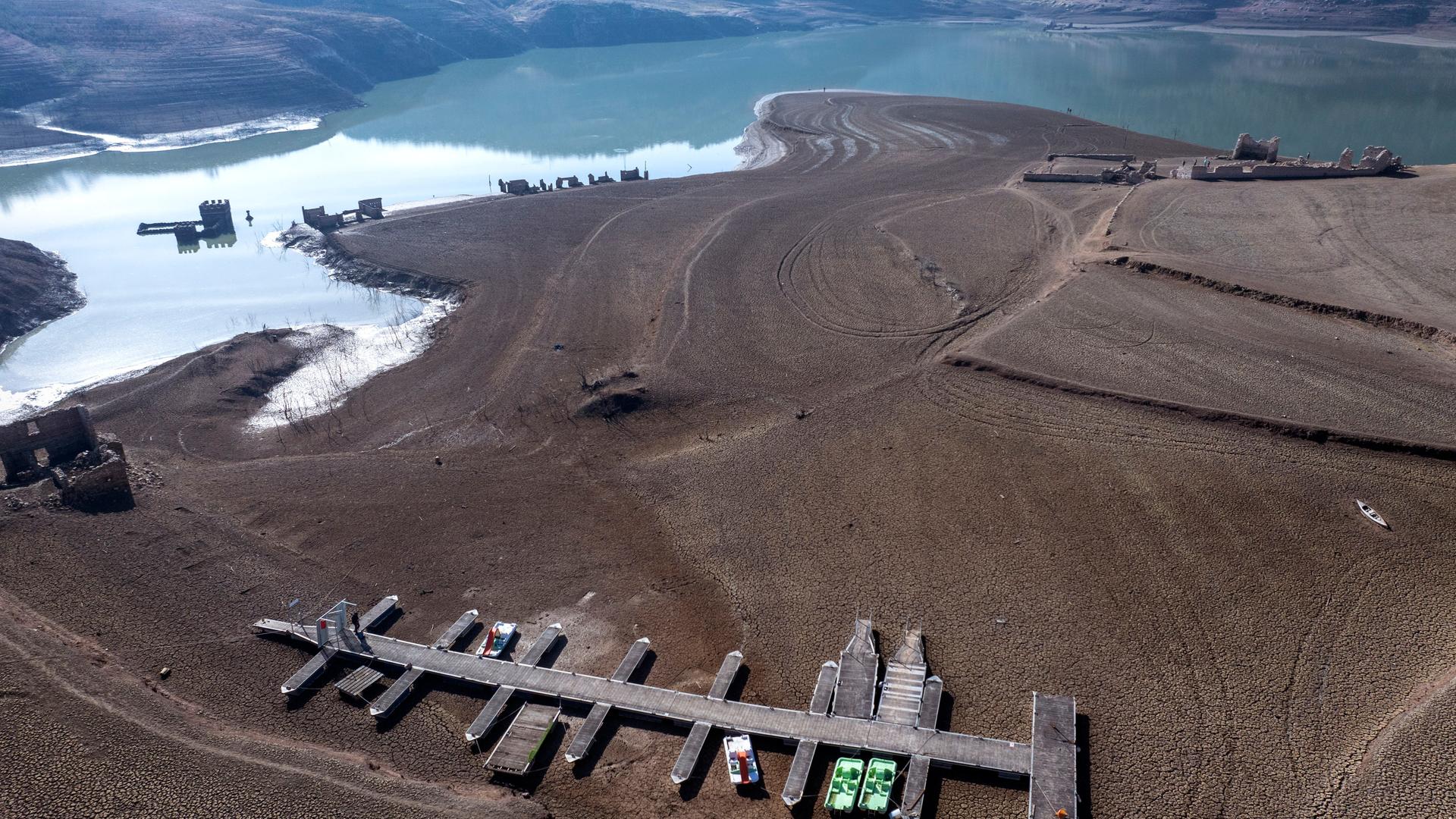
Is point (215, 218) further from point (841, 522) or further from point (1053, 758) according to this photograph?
point (1053, 758)

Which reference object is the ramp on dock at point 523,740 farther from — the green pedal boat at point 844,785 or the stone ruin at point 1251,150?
the stone ruin at point 1251,150

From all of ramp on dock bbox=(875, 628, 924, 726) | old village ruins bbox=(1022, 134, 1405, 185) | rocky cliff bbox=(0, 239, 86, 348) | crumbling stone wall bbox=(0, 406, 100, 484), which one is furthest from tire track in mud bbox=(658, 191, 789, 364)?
rocky cliff bbox=(0, 239, 86, 348)

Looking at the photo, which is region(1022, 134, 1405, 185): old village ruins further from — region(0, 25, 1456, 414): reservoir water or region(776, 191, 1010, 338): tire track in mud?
region(0, 25, 1456, 414): reservoir water

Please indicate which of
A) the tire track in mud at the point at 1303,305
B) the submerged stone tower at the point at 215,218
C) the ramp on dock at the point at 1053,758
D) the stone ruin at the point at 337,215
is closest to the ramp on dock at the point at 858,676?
the ramp on dock at the point at 1053,758

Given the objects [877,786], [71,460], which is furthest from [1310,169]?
[71,460]

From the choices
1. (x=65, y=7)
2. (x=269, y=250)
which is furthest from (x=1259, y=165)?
(x=65, y=7)

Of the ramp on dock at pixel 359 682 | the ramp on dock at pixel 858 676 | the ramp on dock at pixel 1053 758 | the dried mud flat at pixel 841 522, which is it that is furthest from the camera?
the ramp on dock at pixel 359 682
